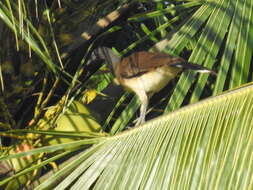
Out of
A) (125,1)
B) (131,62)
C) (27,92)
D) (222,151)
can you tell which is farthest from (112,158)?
(125,1)

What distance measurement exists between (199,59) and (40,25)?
76cm

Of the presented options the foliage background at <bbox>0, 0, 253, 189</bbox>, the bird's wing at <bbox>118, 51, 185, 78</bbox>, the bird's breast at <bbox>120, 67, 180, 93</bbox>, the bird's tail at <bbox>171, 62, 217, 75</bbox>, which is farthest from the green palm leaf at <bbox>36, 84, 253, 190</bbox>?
the bird's breast at <bbox>120, 67, 180, 93</bbox>

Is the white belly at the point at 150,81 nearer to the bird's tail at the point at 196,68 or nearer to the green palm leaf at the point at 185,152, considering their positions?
the bird's tail at the point at 196,68

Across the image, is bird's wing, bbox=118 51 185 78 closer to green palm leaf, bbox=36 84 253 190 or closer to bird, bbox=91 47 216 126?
bird, bbox=91 47 216 126

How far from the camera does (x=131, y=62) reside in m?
2.88

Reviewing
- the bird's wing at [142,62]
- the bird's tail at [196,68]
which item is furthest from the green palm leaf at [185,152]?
the bird's wing at [142,62]

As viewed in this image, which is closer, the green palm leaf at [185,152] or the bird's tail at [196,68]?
the green palm leaf at [185,152]

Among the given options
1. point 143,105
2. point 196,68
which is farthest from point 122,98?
point 196,68

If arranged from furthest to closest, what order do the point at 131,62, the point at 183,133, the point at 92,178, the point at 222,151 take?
the point at 131,62, the point at 92,178, the point at 183,133, the point at 222,151

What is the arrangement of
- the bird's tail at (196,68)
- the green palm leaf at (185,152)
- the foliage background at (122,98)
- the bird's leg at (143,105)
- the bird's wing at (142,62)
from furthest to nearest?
1. the bird's leg at (143,105)
2. the bird's wing at (142,62)
3. the bird's tail at (196,68)
4. the foliage background at (122,98)
5. the green palm leaf at (185,152)

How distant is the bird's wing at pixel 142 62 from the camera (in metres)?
2.46

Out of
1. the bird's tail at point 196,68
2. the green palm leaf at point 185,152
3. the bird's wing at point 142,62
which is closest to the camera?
the green palm leaf at point 185,152

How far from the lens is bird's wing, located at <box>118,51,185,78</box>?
2.46m

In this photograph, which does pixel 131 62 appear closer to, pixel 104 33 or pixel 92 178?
pixel 104 33
